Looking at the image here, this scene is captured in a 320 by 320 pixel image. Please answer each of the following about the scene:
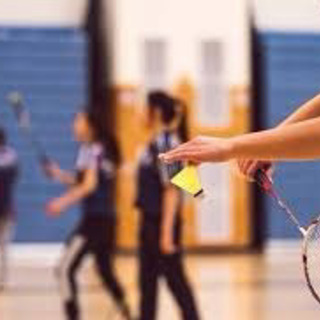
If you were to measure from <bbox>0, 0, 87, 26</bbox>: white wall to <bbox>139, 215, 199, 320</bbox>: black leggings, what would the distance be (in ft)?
31.0

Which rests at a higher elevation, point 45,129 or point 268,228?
point 45,129

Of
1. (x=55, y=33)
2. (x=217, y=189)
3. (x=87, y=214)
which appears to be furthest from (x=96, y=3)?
(x=87, y=214)

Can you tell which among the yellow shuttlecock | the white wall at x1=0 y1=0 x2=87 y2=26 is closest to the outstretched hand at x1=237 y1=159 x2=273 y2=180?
the yellow shuttlecock

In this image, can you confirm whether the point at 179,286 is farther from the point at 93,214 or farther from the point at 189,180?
the point at 189,180

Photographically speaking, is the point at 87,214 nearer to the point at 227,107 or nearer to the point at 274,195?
the point at 274,195

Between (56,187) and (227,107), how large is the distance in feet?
9.46

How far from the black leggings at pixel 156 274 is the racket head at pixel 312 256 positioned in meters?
4.39

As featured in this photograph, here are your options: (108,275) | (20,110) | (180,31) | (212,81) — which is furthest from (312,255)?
(180,31)

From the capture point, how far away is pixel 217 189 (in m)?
16.8

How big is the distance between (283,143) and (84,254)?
237 inches

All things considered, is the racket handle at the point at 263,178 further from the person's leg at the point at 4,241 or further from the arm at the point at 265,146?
the person's leg at the point at 4,241

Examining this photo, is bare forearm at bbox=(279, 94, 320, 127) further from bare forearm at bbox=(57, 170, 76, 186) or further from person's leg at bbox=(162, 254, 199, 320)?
Result: bare forearm at bbox=(57, 170, 76, 186)

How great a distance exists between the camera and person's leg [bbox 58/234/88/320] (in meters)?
8.54

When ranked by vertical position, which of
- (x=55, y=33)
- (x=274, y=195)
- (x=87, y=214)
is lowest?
(x=87, y=214)
